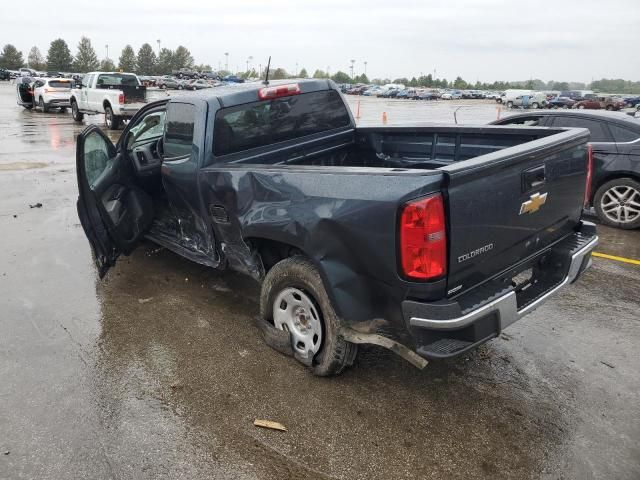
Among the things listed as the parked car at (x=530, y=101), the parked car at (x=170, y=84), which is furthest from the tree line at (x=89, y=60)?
the parked car at (x=530, y=101)

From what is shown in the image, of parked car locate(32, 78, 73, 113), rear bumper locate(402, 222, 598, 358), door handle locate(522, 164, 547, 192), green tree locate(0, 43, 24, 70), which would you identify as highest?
green tree locate(0, 43, 24, 70)

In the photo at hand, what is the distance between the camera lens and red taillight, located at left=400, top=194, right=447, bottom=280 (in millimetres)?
2570

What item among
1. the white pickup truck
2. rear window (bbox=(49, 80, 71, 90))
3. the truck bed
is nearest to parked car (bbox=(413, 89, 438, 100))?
rear window (bbox=(49, 80, 71, 90))

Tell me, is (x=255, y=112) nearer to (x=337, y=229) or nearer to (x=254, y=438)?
(x=337, y=229)

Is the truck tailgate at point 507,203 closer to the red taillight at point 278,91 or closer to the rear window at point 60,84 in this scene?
the red taillight at point 278,91

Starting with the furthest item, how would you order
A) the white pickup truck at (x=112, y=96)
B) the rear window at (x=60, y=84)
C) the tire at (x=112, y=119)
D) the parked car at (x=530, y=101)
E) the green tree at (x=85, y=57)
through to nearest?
the green tree at (x=85, y=57) < the parked car at (x=530, y=101) < the rear window at (x=60, y=84) < the tire at (x=112, y=119) < the white pickup truck at (x=112, y=96)

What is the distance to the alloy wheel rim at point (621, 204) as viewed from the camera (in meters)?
6.80

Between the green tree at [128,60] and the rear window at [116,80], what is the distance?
110365 mm

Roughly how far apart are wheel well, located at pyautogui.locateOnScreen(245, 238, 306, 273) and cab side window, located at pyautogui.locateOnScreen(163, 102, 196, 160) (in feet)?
3.37

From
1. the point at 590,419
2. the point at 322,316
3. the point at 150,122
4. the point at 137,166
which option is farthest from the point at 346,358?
the point at 150,122

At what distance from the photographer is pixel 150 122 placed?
5582mm

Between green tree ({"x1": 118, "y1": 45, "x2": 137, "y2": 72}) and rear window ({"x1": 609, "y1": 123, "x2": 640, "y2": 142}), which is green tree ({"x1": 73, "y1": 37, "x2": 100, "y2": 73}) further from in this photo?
rear window ({"x1": 609, "y1": 123, "x2": 640, "y2": 142})

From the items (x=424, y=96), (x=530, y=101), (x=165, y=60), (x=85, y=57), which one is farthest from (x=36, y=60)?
(x=530, y=101)

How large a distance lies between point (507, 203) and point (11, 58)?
129506mm
